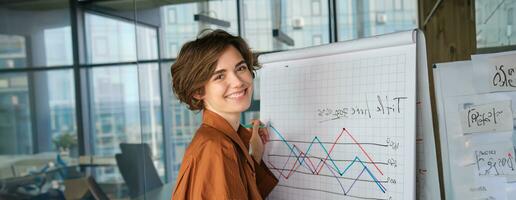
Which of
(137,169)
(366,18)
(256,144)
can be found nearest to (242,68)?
(256,144)

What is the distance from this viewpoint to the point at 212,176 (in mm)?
1143

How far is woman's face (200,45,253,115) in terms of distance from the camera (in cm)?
129

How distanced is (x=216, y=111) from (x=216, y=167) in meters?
0.22

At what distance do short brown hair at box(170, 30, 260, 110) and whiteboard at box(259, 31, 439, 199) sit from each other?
1.21ft

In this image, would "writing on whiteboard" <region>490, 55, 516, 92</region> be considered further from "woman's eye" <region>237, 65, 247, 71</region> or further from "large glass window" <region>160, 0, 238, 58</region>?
"large glass window" <region>160, 0, 238, 58</region>

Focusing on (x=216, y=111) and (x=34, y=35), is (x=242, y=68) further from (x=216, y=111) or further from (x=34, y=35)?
(x=34, y=35)

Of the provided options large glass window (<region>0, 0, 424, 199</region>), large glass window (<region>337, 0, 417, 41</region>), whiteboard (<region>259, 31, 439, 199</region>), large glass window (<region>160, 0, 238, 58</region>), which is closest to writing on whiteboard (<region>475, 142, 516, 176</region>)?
whiteboard (<region>259, 31, 439, 199</region>)

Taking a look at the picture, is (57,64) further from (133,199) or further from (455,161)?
(455,161)

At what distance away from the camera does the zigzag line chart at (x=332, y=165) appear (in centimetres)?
139

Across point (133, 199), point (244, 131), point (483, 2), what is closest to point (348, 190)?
point (244, 131)

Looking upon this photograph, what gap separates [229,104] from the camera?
4.28 ft

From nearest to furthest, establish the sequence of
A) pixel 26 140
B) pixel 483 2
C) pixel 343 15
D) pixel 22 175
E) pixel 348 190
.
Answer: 1. pixel 348 190
2. pixel 483 2
3. pixel 343 15
4. pixel 22 175
5. pixel 26 140

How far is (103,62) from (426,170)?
5803 mm

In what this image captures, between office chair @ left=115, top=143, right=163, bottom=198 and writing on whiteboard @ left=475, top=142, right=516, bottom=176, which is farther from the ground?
writing on whiteboard @ left=475, top=142, right=516, bottom=176
